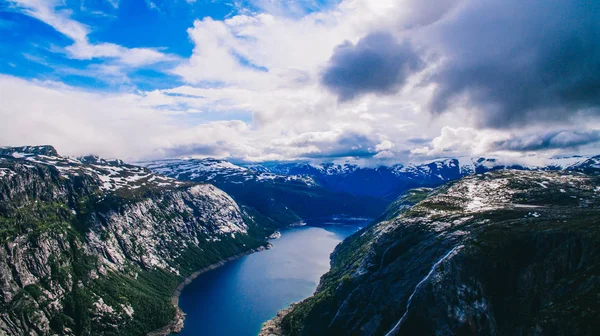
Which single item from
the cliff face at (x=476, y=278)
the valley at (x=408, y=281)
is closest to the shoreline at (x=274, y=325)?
the valley at (x=408, y=281)

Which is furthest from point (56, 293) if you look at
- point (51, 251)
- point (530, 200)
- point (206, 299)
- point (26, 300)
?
point (530, 200)

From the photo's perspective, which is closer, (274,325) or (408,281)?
(408,281)

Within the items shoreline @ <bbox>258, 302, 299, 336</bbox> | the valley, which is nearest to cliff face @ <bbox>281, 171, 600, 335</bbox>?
the valley

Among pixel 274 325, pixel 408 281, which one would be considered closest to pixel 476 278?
pixel 408 281

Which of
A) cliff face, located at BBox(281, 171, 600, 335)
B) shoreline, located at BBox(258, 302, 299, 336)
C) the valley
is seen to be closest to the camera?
cliff face, located at BBox(281, 171, 600, 335)

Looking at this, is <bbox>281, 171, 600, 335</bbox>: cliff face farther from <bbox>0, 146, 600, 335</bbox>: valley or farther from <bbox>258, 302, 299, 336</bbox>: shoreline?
<bbox>258, 302, 299, 336</bbox>: shoreline

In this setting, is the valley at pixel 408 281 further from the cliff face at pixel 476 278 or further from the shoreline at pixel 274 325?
the shoreline at pixel 274 325

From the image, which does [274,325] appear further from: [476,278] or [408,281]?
[476,278]

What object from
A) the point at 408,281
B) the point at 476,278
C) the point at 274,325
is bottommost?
the point at 274,325
